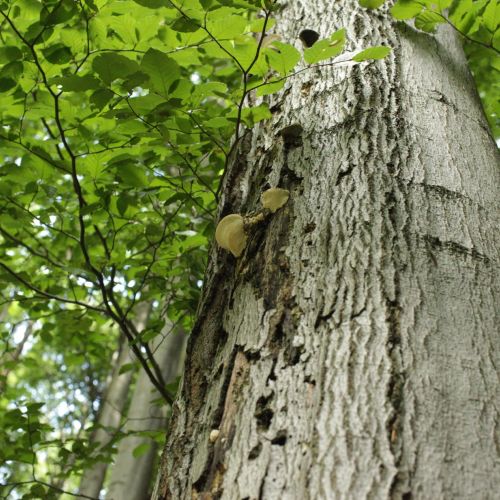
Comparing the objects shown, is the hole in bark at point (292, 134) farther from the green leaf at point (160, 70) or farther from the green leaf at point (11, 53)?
the green leaf at point (11, 53)

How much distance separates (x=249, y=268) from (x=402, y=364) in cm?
43

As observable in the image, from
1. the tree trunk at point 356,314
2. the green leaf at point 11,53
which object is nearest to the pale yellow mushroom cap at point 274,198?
the tree trunk at point 356,314

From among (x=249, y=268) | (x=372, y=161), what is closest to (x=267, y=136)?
(x=372, y=161)

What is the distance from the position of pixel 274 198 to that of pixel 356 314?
0.40 meters

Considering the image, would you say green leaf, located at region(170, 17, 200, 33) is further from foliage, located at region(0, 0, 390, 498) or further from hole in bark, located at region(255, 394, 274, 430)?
hole in bark, located at region(255, 394, 274, 430)

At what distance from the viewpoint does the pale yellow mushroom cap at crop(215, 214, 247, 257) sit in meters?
1.20

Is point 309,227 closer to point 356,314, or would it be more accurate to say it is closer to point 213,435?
point 356,314

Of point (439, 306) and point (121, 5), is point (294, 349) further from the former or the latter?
point (121, 5)

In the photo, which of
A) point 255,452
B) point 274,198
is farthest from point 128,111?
point 255,452

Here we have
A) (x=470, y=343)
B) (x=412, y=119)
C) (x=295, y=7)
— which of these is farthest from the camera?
(x=295, y=7)

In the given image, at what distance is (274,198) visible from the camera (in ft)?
3.92

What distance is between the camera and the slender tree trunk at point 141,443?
13.5 ft

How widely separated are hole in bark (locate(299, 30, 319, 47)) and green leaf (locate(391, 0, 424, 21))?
1.11 feet

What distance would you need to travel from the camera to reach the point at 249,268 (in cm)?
114
